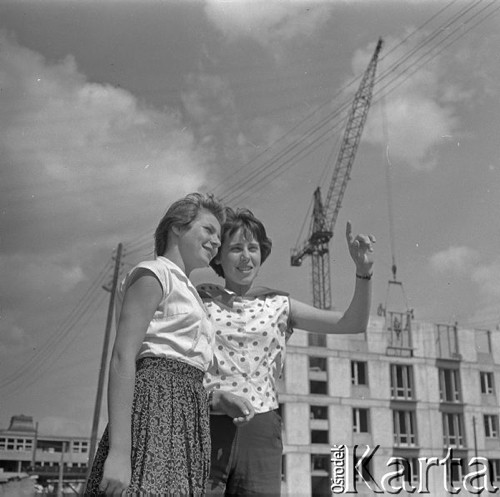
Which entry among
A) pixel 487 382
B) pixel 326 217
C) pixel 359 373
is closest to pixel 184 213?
pixel 359 373

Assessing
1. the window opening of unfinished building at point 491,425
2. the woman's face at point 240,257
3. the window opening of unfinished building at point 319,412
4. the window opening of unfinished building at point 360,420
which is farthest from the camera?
the window opening of unfinished building at point 491,425

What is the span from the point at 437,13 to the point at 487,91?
151 cm

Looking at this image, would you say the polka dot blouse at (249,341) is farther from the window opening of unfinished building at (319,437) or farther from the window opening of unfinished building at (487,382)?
the window opening of unfinished building at (487,382)

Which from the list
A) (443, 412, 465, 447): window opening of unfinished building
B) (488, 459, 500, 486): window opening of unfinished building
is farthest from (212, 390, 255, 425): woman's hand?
(488, 459, 500, 486): window opening of unfinished building

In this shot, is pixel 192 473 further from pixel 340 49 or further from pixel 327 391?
pixel 327 391

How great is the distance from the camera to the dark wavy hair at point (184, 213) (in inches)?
70.8

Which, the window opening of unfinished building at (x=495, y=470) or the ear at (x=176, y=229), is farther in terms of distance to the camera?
the window opening of unfinished building at (x=495, y=470)

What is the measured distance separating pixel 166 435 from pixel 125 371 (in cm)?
18

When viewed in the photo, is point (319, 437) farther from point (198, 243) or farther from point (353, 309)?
point (198, 243)

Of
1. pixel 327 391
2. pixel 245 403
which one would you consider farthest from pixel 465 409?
pixel 245 403

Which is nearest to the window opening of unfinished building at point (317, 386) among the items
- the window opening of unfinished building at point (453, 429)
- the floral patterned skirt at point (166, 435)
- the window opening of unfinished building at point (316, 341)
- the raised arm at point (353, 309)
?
the window opening of unfinished building at point (316, 341)

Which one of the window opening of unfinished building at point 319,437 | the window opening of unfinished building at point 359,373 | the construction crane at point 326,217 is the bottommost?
the window opening of unfinished building at point 319,437

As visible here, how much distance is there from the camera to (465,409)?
30.3 meters

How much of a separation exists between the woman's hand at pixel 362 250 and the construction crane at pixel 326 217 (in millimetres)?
33235
